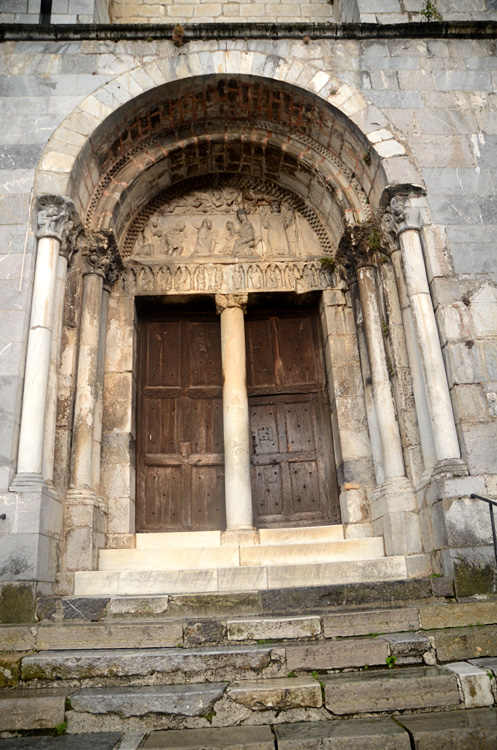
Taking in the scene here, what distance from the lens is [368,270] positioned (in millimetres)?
7328

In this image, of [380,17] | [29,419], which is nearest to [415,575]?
[29,419]

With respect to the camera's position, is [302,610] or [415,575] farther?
[415,575]

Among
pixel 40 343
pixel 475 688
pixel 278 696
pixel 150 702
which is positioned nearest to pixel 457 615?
pixel 475 688

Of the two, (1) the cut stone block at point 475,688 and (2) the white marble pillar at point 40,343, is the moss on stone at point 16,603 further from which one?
(1) the cut stone block at point 475,688

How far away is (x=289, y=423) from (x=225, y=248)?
2610mm

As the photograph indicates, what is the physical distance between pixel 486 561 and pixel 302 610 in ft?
5.78

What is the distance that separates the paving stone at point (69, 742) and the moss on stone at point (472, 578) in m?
3.27

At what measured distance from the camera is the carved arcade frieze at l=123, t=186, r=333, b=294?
26.1 feet

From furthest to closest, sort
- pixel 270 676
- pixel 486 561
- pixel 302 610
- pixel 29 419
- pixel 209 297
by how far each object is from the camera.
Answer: pixel 209 297, pixel 29 419, pixel 486 561, pixel 302 610, pixel 270 676

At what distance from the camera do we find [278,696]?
333 cm

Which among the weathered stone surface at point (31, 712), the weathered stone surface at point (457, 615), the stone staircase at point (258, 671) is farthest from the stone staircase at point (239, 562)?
the weathered stone surface at point (31, 712)

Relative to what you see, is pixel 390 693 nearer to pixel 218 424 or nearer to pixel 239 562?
pixel 239 562

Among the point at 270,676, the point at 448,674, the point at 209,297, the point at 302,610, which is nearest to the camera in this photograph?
the point at 448,674

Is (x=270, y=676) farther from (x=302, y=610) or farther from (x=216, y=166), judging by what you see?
(x=216, y=166)
